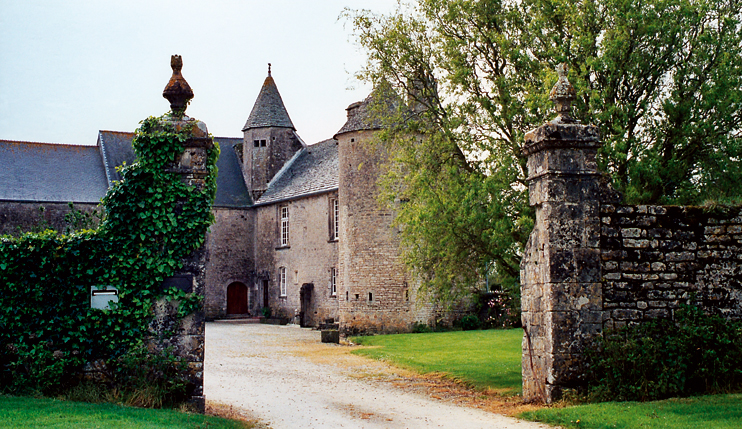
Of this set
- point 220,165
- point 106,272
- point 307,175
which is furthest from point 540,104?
point 220,165

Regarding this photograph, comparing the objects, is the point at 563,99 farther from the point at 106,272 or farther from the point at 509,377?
the point at 106,272

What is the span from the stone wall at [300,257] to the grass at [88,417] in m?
21.3

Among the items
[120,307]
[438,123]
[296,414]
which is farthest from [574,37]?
[120,307]

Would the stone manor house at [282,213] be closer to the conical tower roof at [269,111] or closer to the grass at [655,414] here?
the conical tower roof at [269,111]

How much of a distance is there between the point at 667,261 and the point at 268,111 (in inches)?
1190

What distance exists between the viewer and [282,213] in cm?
3481

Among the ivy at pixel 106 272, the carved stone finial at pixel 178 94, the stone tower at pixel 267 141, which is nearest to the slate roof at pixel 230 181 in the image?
the stone tower at pixel 267 141

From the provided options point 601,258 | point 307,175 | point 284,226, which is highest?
point 307,175

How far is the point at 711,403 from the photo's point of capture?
26.3 ft

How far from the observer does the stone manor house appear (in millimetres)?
25344

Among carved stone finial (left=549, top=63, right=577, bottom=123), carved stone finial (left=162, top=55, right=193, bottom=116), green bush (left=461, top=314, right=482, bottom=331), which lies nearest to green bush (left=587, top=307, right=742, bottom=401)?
carved stone finial (left=549, top=63, right=577, bottom=123)

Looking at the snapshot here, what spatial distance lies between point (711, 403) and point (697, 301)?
144 centimetres

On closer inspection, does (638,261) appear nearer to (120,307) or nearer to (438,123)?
(438,123)

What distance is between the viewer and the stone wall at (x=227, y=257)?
119ft
